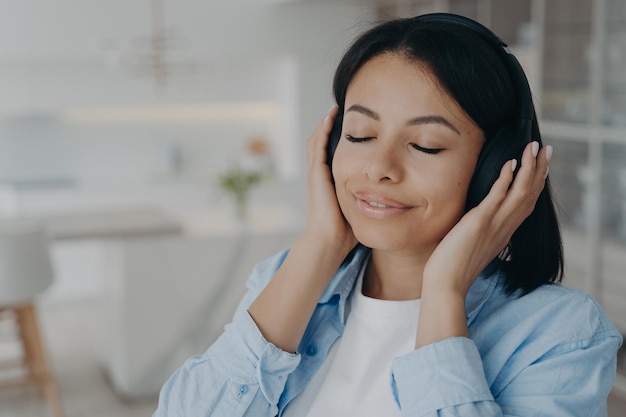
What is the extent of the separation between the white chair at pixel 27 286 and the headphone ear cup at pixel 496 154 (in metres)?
2.79

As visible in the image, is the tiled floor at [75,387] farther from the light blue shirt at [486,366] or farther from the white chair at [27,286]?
the light blue shirt at [486,366]

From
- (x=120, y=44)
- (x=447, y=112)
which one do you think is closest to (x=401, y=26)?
(x=447, y=112)

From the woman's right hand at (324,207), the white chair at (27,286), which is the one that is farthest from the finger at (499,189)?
the white chair at (27,286)

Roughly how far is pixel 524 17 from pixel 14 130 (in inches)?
139

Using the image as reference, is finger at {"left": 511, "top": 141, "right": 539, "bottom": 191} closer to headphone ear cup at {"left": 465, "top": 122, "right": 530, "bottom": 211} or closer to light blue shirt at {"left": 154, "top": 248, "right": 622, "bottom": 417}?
headphone ear cup at {"left": 465, "top": 122, "right": 530, "bottom": 211}

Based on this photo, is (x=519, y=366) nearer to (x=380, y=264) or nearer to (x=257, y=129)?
(x=380, y=264)

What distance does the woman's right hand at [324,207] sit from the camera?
1154 mm

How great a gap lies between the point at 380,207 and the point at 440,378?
216 mm

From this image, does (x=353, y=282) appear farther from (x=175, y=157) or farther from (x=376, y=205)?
(x=175, y=157)

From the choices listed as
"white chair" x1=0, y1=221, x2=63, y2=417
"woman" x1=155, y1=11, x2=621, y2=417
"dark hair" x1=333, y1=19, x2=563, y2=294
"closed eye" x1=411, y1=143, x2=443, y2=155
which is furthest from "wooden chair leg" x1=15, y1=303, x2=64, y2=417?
"closed eye" x1=411, y1=143, x2=443, y2=155

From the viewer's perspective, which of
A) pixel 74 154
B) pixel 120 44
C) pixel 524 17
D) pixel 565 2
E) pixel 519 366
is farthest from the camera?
pixel 74 154

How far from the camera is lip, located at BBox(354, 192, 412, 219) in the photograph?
39.7 inches

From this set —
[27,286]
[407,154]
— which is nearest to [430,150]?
[407,154]

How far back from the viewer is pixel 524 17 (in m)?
4.71
